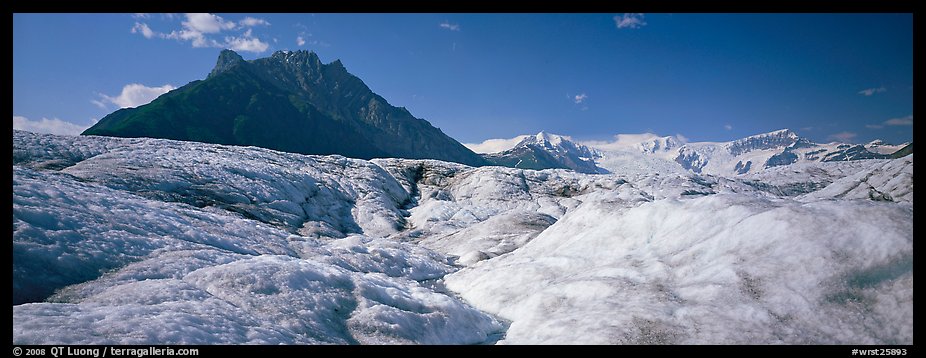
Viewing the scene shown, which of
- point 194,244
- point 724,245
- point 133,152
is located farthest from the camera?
point 133,152

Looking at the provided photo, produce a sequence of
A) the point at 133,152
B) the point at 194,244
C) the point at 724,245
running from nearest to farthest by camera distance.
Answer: the point at 724,245, the point at 194,244, the point at 133,152

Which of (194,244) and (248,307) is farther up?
(194,244)

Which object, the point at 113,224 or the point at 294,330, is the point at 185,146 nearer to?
the point at 113,224
